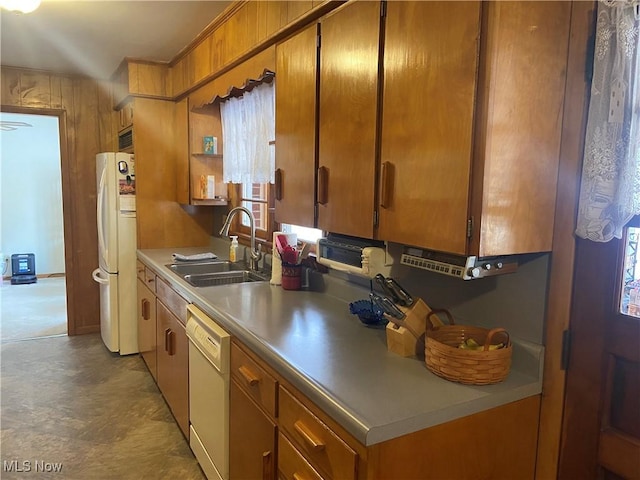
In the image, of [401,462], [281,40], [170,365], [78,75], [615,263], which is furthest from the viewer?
[78,75]

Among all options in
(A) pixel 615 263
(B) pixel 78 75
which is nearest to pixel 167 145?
(B) pixel 78 75

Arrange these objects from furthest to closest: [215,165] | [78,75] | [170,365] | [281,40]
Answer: [78,75] → [215,165] → [170,365] → [281,40]

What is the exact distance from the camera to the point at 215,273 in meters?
2.94

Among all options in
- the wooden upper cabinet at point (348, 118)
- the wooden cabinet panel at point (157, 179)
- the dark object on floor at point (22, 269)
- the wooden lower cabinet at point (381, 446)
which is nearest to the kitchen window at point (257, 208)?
the wooden cabinet panel at point (157, 179)

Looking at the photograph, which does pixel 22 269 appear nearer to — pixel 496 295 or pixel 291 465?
pixel 291 465

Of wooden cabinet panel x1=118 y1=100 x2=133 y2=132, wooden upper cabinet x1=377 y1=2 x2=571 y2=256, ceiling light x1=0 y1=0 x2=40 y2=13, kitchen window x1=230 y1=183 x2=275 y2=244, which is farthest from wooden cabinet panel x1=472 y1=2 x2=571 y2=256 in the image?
wooden cabinet panel x1=118 y1=100 x2=133 y2=132

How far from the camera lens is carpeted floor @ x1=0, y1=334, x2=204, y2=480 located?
7.84ft

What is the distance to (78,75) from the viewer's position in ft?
13.7

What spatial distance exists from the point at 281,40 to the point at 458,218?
1.36m

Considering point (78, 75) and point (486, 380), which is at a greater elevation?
point (78, 75)

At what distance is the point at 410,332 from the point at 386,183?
1.55 feet

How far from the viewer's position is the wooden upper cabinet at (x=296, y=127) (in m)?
1.84

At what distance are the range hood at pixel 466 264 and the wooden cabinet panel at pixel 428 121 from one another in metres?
0.08

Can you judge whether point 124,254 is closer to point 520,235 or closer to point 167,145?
point 167,145
